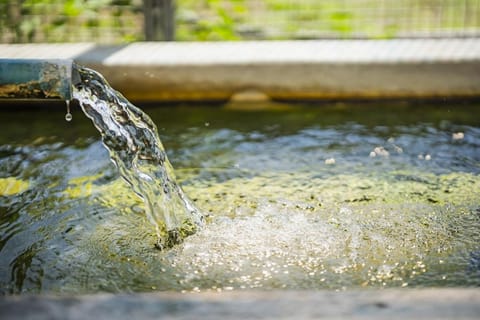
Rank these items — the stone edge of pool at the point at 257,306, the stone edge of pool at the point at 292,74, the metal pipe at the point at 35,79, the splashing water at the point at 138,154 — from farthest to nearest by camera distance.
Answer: the stone edge of pool at the point at 292,74 < the splashing water at the point at 138,154 < the metal pipe at the point at 35,79 < the stone edge of pool at the point at 257,306

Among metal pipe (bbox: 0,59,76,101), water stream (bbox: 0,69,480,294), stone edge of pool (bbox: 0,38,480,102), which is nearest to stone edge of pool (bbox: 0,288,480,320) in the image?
water stream (bbox: 0,69,480,294)

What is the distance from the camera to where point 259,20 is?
5.86 metres

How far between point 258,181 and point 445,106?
65.7 inches

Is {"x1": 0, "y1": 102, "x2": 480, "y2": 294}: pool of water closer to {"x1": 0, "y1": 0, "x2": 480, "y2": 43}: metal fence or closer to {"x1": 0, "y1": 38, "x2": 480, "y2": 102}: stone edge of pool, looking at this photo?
{"x1": 0, "y1": 38, "x2": 480, "y2": 102}: stone edge of pool

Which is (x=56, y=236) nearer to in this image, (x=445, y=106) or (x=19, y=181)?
(x=19, y=181)

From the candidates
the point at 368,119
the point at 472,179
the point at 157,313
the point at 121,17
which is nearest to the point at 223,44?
the point at 121,17

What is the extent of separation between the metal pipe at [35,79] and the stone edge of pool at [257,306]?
125 cm

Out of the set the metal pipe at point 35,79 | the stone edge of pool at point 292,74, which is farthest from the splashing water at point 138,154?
the stone edge of pool at point 292,74

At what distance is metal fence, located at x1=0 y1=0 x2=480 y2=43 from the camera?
5.51m

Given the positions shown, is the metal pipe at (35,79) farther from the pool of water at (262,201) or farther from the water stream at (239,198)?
the pool of water at (262,201)

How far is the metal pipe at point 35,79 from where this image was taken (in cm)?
267

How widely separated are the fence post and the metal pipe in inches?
112

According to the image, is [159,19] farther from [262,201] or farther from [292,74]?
[262,201]

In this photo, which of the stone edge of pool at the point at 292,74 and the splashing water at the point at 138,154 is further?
the stone edge of pool at the point at 292,74
